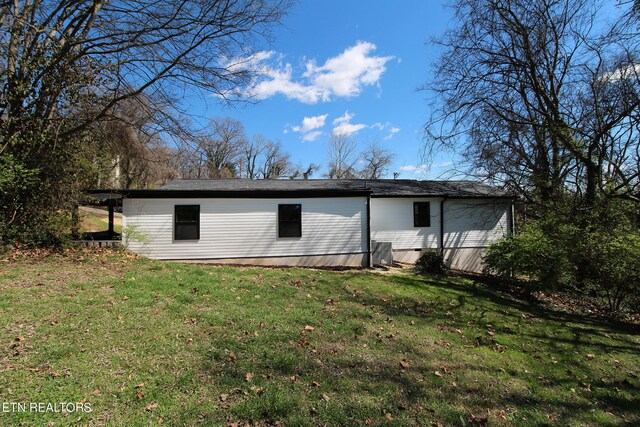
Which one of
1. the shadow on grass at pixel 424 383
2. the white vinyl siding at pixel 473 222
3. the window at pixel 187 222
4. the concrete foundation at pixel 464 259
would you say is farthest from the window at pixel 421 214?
Answer: the window at pixel 187 222

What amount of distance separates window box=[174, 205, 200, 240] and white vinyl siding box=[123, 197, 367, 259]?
0.51ft

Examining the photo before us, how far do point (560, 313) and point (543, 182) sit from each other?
17.4 feet

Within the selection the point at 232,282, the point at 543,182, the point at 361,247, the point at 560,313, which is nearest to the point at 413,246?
the point at 361,247

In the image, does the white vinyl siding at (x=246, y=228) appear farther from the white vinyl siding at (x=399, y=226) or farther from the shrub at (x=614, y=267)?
the shrub at (x=614, y=267)

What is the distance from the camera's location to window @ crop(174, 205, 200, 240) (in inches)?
450

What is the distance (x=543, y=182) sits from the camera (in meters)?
11.2

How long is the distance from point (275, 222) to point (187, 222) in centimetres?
315

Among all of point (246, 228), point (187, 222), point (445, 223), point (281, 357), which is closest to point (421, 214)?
point (445, 223)

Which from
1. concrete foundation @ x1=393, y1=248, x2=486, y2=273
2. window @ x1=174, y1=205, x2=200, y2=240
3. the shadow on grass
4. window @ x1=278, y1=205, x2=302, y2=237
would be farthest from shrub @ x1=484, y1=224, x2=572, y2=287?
window @ x1=174, y1=205, x2=200, y2=240

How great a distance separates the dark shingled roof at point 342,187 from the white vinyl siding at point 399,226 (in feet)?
1.52

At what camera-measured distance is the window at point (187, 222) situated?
11438mm

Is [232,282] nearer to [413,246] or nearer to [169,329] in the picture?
[169,329]

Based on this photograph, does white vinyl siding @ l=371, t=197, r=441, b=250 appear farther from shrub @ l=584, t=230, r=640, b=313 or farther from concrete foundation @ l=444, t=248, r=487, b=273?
shrub @ l=584, t=230, r=640, b=313

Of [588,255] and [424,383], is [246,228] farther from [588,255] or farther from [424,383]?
[588,255]
